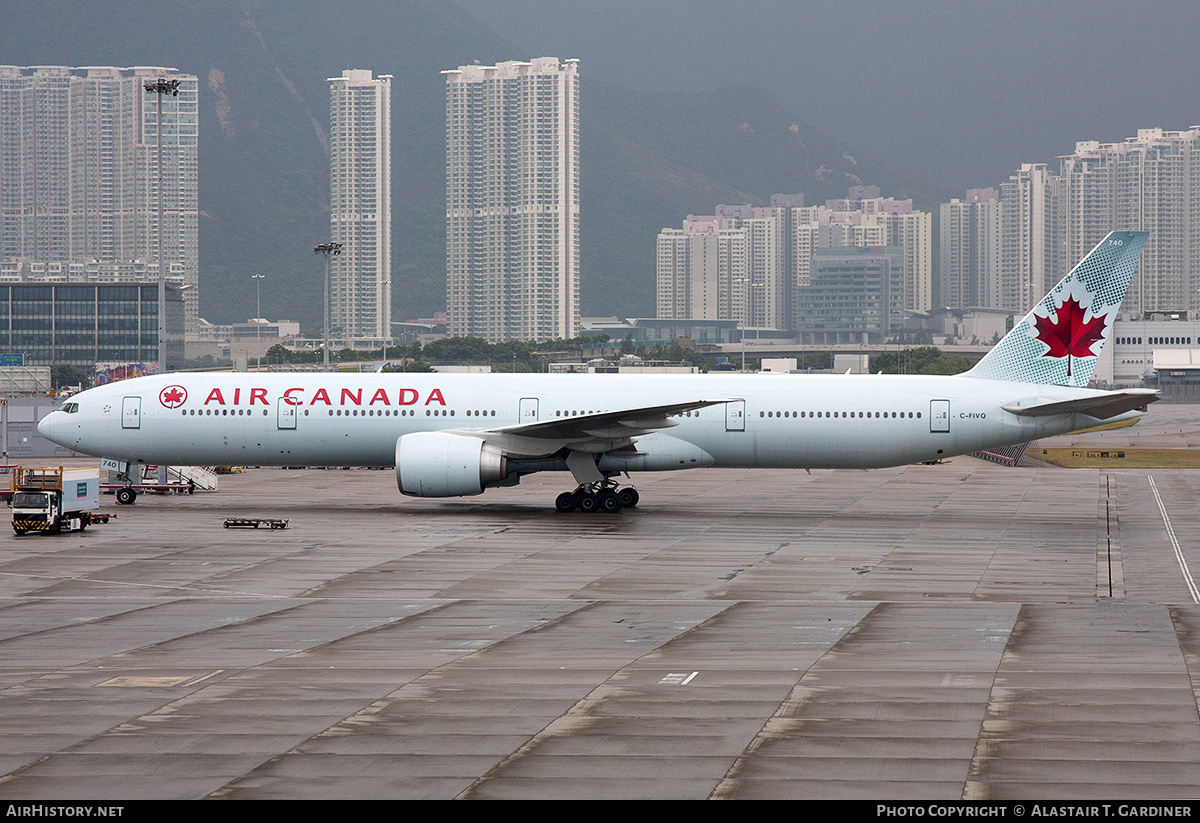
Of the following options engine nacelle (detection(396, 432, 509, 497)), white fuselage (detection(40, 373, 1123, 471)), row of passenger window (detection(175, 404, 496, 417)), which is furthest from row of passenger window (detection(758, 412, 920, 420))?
row of passenger window (detection(175, 404, 496, 417))

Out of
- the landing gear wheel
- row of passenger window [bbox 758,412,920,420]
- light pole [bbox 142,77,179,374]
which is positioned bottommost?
the landing gear wheel

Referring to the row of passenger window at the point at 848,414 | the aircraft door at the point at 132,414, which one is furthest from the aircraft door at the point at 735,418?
the aircraft door at the point at 132,414

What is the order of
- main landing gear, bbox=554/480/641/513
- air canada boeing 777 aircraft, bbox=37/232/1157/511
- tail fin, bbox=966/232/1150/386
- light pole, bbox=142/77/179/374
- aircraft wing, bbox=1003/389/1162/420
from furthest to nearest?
1. light pole, bbox=142/77/179/374
2. main landing gear, bbox=554/480/641/513
3. tail fin, bbox=966/232/1150/386
4. air canada boeing 777 aircraft, bbox=37/232/1157/511
5. aircraft wing, bbox=1003/389/1162/420

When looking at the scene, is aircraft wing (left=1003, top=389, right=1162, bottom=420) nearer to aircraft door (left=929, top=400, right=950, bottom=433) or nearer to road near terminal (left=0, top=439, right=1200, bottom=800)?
aircraft door (left=929, top=400, right=950, bottom=433)

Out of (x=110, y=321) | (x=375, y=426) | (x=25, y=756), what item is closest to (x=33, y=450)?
(x=375, y=426)

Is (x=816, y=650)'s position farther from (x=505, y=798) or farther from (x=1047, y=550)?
(x=1047, y=550)

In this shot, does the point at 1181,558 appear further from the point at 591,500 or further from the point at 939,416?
the point at 591,500
